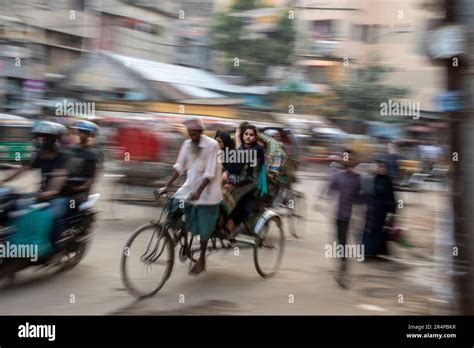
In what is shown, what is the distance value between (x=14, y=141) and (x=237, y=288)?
24.9ft

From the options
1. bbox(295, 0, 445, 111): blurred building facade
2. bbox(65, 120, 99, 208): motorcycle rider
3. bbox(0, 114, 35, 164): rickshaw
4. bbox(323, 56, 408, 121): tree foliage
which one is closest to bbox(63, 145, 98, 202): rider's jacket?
bbox(65, 120, 99, 208): motorcycle rider

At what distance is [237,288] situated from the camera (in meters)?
5.14

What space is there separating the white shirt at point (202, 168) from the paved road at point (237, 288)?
2.86 feet

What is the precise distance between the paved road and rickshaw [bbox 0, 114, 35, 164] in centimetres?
491

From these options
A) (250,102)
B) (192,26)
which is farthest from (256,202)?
(192,26)

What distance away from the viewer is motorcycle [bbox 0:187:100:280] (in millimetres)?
4445

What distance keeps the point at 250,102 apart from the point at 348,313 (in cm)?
983

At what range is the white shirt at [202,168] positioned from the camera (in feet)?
16.1

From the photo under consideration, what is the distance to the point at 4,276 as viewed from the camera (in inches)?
179

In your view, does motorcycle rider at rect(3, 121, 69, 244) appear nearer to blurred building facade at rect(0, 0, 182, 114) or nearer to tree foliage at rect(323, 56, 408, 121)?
blurred building facade at rect(0, 0, 182, 114)

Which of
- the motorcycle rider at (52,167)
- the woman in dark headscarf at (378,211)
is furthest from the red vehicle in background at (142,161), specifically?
the woman in dark headscarf at (378,211)

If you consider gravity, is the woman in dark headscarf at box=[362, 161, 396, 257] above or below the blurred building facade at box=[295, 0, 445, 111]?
below

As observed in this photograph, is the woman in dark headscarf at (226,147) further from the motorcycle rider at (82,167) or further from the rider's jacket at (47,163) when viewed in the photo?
the rider's jacket at (47,163)
